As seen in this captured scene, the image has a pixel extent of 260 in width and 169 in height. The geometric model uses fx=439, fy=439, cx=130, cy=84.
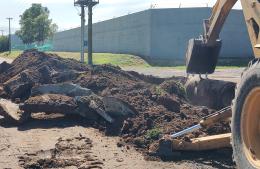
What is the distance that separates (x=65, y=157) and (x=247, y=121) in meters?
3.47

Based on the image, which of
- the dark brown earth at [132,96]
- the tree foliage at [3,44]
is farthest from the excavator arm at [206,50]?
the tree foliage at [3,44]

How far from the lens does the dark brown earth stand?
27.5ft

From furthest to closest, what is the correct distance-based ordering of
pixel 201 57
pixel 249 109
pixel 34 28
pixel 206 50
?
pixel 34 28 → pixel 201 57 → pixel 206 50 → pixel 249 109

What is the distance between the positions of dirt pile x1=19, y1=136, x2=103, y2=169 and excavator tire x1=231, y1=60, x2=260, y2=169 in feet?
8.09

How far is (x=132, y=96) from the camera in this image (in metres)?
11.6

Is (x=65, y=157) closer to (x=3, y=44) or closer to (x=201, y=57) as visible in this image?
(x=201, y=57)

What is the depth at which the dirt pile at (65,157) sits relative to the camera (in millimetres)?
6849

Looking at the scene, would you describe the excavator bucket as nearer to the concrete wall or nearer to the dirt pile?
the dirt pile

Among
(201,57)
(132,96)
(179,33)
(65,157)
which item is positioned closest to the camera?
(65,157)

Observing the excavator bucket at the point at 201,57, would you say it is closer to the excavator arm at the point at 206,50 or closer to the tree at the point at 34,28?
the excavator arm at the point at 206,50

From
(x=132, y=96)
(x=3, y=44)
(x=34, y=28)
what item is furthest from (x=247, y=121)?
(x=3, y=44)

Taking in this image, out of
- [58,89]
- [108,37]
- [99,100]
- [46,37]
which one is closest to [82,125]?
[99,100]

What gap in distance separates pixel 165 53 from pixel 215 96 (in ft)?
127

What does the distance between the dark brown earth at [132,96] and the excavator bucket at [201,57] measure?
94 centimetres
